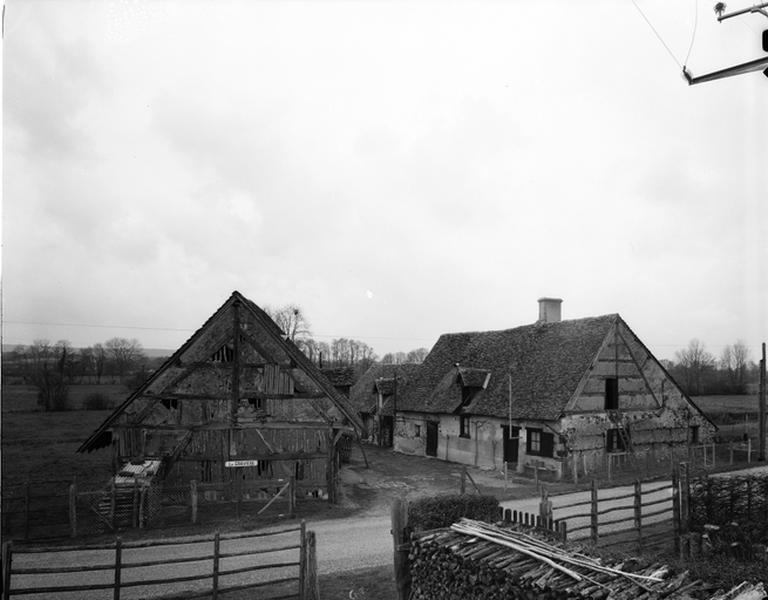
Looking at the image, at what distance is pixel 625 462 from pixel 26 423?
48177 mm

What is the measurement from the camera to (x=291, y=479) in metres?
16.7

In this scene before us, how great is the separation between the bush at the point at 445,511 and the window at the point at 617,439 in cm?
1710

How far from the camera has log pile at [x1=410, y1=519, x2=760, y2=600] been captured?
6414 millimetres

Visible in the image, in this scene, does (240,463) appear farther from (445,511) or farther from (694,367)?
(694,367)

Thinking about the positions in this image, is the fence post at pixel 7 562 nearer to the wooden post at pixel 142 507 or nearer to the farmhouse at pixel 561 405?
the wooden post at pixel 142 507

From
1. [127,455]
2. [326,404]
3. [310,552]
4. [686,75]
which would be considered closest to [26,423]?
[127,455]

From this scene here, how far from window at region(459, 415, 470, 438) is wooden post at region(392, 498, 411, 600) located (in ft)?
65.1

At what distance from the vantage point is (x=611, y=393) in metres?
26.1

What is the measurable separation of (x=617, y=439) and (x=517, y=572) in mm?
20510

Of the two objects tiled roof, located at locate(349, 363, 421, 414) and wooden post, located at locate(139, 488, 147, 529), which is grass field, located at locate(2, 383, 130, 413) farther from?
wooden post, located at locate(139, 488, 147, 529)

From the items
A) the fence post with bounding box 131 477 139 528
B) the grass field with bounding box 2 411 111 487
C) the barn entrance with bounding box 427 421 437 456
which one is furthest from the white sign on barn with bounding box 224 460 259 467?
the barn entrance with bounding box 427 421 437 456

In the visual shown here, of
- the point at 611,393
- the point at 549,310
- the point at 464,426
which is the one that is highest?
the point at 549,310

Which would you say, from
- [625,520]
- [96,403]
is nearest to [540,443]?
[625,520]

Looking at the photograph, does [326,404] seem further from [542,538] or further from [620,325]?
[620,325]
